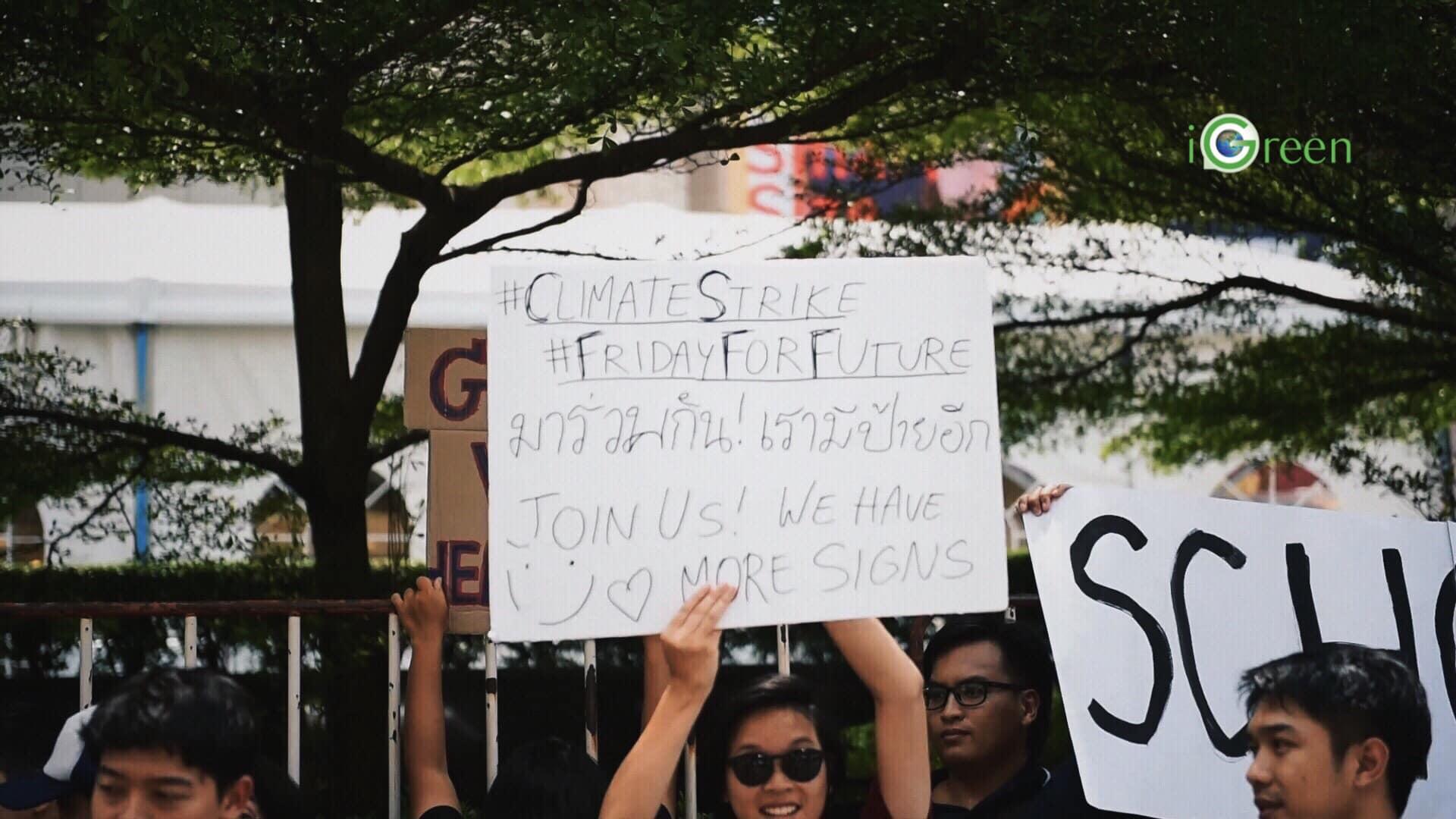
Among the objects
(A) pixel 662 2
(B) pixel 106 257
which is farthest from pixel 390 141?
(B) pixel 106 257

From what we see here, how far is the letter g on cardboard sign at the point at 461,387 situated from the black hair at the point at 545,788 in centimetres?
89

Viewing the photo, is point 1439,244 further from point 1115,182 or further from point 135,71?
point 135,71

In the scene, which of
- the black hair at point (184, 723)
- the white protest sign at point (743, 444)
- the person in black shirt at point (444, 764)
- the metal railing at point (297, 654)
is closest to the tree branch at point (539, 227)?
the metal railing at point (297, 654)

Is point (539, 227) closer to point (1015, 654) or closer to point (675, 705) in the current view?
point (1015, 654)

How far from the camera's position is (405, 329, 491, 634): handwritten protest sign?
11.9ft

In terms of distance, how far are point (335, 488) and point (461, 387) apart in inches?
80.6

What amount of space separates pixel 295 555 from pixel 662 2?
3.28 m

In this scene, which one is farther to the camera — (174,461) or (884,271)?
(174,461)

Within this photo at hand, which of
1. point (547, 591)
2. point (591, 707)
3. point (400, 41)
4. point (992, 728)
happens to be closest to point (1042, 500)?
point (992, 728)

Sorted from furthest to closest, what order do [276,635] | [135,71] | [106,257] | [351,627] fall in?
1. [106,257]
2. [276,635]
3. [351,627]
4. [135,71]

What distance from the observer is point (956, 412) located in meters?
3.07

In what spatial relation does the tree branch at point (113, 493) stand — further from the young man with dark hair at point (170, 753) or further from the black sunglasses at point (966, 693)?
the black sunglasses at point (966, 693)

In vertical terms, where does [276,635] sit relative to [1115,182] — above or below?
below

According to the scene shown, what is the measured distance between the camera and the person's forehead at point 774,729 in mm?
3014
